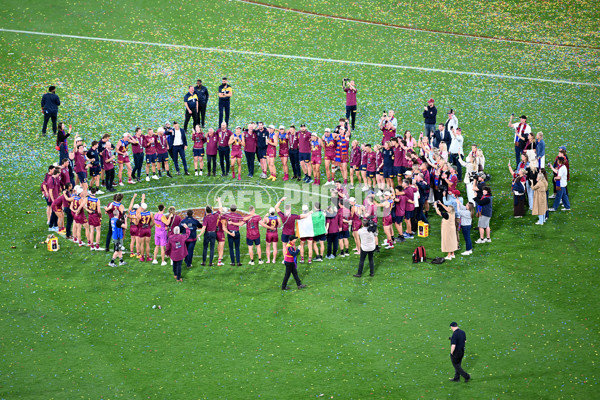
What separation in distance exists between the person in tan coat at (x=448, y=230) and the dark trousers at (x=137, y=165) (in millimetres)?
13295

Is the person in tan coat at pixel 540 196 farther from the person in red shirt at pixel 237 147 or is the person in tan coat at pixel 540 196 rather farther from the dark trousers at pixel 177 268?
the dark trousers at pixel 177 268

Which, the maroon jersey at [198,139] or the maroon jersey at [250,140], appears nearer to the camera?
the maroon jersey at [250,140]

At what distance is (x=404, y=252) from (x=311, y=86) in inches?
673

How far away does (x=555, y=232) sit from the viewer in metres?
24.6

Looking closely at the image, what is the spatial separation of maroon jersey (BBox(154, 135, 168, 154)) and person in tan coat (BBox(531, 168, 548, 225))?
1498cm

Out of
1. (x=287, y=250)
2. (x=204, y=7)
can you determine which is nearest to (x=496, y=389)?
(x=287, y=250)

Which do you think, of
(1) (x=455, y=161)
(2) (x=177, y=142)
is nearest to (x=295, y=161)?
(2) (x=177, y=142)

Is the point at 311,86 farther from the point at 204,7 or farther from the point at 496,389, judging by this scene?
the point at 496,389

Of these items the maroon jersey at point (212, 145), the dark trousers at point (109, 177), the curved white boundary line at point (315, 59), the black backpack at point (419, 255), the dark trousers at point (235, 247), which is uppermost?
the curved white boundary line at point (315, 59)

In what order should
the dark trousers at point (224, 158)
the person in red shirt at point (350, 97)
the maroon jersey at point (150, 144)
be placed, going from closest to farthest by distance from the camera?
1. the maroon jersey at point (150, 144)
2. the dark trousers at point (224, 158)
3. the person in red shirt at point (350, 97)

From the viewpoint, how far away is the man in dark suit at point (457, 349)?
16797 millimetres

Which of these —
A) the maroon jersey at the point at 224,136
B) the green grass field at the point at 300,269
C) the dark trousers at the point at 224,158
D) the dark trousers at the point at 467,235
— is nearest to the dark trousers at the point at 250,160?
the green grass field at the point at 300,269

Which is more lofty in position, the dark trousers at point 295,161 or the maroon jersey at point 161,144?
the maroon jersey at point 161,144

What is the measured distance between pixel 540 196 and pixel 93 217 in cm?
1574
